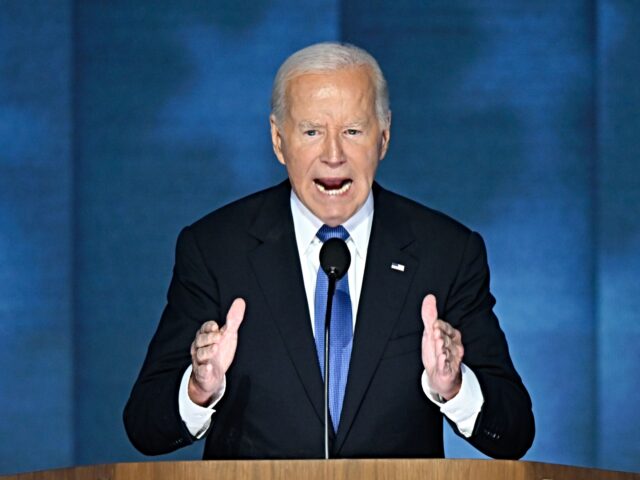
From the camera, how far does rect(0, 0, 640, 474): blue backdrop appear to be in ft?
13.9

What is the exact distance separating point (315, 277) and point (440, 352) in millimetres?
487

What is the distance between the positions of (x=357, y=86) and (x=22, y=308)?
1.66 metres

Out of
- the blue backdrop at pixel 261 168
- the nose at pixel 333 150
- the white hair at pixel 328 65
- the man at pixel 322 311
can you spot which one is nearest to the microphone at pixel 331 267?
the man at pixel 322 311

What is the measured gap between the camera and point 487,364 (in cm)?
291

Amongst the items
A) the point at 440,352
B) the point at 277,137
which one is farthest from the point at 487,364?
the point at 277,137

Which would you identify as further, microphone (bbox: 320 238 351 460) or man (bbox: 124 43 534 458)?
man (bbox: 124 43 534 458)

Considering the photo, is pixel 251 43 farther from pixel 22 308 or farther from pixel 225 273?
pixel 225 273

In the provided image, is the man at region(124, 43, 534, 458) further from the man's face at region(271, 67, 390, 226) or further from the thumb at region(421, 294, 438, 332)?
the thumb at region(421, 294, 438, 332)

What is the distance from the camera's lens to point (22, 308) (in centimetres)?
420

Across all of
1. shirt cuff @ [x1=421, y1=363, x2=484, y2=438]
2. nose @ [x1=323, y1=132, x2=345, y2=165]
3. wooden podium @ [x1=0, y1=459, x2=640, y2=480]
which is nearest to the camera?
wooden podium @ [x1=0, y1=459, x2=640, y2=480]

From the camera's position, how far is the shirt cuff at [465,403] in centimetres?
268

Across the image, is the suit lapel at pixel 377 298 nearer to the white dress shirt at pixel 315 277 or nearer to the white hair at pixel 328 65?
the white dress shirt at pixel 315 277

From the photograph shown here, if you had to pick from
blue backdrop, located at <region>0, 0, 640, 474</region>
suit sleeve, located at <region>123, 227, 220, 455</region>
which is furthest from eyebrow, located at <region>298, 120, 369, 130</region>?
blue backdrop, located at <region>0, 0, 640, 474</region>

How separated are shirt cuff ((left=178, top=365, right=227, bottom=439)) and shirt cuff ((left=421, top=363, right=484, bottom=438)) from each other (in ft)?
1.38
